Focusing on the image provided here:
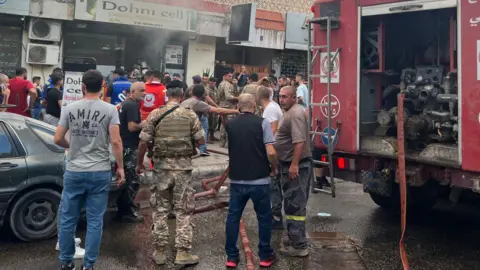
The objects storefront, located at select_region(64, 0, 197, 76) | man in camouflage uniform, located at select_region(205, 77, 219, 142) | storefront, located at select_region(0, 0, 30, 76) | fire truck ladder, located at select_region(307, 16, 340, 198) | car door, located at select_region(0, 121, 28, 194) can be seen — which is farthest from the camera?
storefront, located at select_region(64, 0, 197, 76)

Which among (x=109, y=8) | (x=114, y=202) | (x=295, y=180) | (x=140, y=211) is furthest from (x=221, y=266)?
(x=109, y=8)

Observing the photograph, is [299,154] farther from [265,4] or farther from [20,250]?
[265,4]

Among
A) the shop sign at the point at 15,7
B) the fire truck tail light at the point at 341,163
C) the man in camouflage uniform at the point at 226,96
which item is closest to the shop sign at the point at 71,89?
the fire truck tail light at the point at 341,163

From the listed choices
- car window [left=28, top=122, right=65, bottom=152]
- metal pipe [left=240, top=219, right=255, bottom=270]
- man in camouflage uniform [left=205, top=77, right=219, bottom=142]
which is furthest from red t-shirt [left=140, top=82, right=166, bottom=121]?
man in camouflage uniform [left=205, top=77, right=219, bottom=142]

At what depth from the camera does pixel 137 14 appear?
582 inches

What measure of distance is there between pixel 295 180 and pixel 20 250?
282 cm

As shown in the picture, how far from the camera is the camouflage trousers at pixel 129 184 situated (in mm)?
6164

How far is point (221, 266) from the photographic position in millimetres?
4875

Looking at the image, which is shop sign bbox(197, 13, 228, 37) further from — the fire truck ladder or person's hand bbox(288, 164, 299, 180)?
person's hand bbox(288, 164, 299, 180)

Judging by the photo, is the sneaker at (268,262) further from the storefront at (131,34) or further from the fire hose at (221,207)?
the storefront at (131,34)

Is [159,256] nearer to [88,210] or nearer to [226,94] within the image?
[88,210]

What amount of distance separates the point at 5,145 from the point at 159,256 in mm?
2046

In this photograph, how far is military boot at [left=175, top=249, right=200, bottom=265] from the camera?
4809mm

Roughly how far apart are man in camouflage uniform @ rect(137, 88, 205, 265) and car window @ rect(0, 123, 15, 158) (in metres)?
1.50
